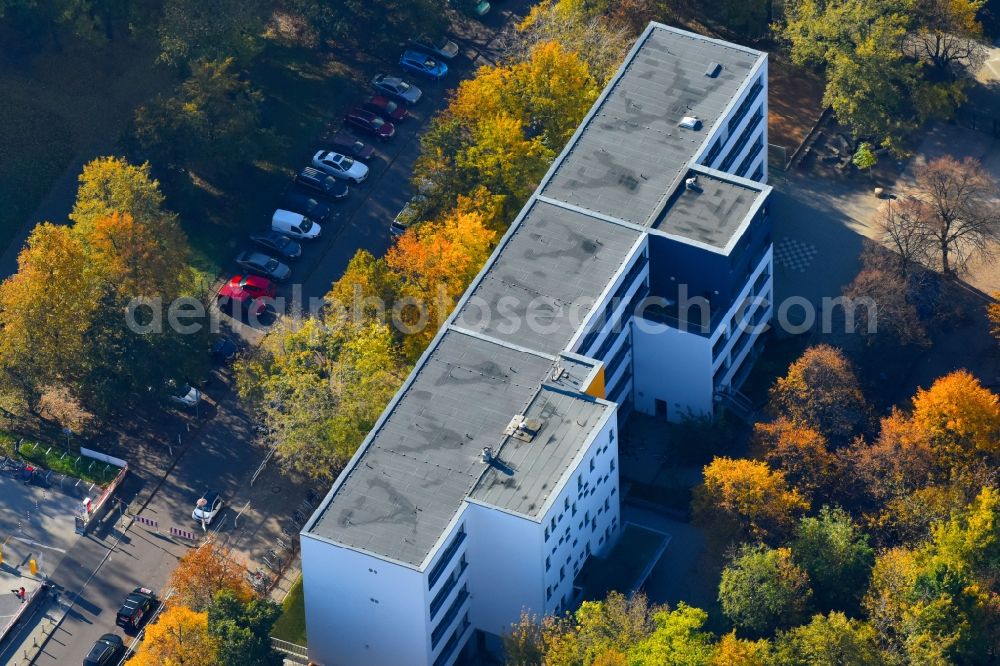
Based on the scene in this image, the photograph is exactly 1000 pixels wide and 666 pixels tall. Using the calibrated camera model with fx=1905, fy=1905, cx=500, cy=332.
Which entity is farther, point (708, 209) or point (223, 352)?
point (223, 352)

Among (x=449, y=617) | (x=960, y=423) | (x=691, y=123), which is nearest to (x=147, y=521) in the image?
(x=449, y=617)

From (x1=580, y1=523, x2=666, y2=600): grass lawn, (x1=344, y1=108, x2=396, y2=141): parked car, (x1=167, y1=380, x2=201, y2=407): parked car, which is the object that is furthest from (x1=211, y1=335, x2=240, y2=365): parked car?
(x1=580, y1=523, x2=666, y2=600): grass lawn

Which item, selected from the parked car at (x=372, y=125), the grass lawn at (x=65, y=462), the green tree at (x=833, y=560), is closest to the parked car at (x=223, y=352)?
the grass lawn at (x=65, y=462)

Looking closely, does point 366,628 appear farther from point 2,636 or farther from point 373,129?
point 373,129

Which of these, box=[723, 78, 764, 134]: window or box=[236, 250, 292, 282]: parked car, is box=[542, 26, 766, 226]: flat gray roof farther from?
box=[236, 250, 292, 282]: parked car

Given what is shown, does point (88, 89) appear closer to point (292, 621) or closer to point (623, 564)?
point (292, 621)

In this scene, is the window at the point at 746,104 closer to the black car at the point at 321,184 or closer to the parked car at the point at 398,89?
the parked car at the point at 398,89

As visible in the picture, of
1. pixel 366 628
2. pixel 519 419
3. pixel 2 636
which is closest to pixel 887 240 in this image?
pixel 519 419
